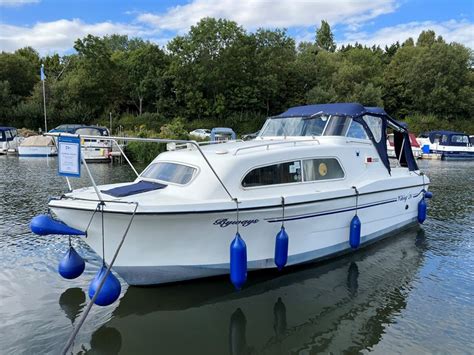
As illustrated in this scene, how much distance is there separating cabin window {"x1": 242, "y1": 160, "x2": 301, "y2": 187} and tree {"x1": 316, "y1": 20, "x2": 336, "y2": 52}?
285 ft

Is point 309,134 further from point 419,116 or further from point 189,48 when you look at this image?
point 419,116

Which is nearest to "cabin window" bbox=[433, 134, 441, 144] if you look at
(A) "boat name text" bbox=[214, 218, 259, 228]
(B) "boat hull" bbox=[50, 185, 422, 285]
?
(B) "boat hull" bbox=[50, 185, 422, 285]

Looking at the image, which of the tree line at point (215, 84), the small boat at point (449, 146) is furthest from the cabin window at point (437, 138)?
the tree line at point (215, 84)

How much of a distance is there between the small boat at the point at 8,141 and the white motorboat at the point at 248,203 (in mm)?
30453

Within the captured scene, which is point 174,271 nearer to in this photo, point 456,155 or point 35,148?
point 35,148

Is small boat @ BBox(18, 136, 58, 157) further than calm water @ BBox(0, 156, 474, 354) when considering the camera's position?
Yes

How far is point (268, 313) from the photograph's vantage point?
21.4 feet

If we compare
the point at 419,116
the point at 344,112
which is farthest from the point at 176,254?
the point at 419,116

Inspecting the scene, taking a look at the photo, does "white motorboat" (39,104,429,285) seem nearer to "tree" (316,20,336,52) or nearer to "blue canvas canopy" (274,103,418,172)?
"blue canvas canopy" (274,103,418,172)

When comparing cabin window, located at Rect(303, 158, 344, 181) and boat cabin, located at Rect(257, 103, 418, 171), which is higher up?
boat cabin, located at Rect(257, 103, 418, 171)

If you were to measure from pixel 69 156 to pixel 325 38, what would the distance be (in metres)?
90.7

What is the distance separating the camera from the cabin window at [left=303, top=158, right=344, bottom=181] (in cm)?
797

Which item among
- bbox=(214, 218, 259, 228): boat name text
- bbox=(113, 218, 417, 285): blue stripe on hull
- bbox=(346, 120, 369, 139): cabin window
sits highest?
bbox=(346, 120, 369, 139): cabin window

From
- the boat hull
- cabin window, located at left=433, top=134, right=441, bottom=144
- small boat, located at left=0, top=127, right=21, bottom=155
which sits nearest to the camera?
the boat hull
